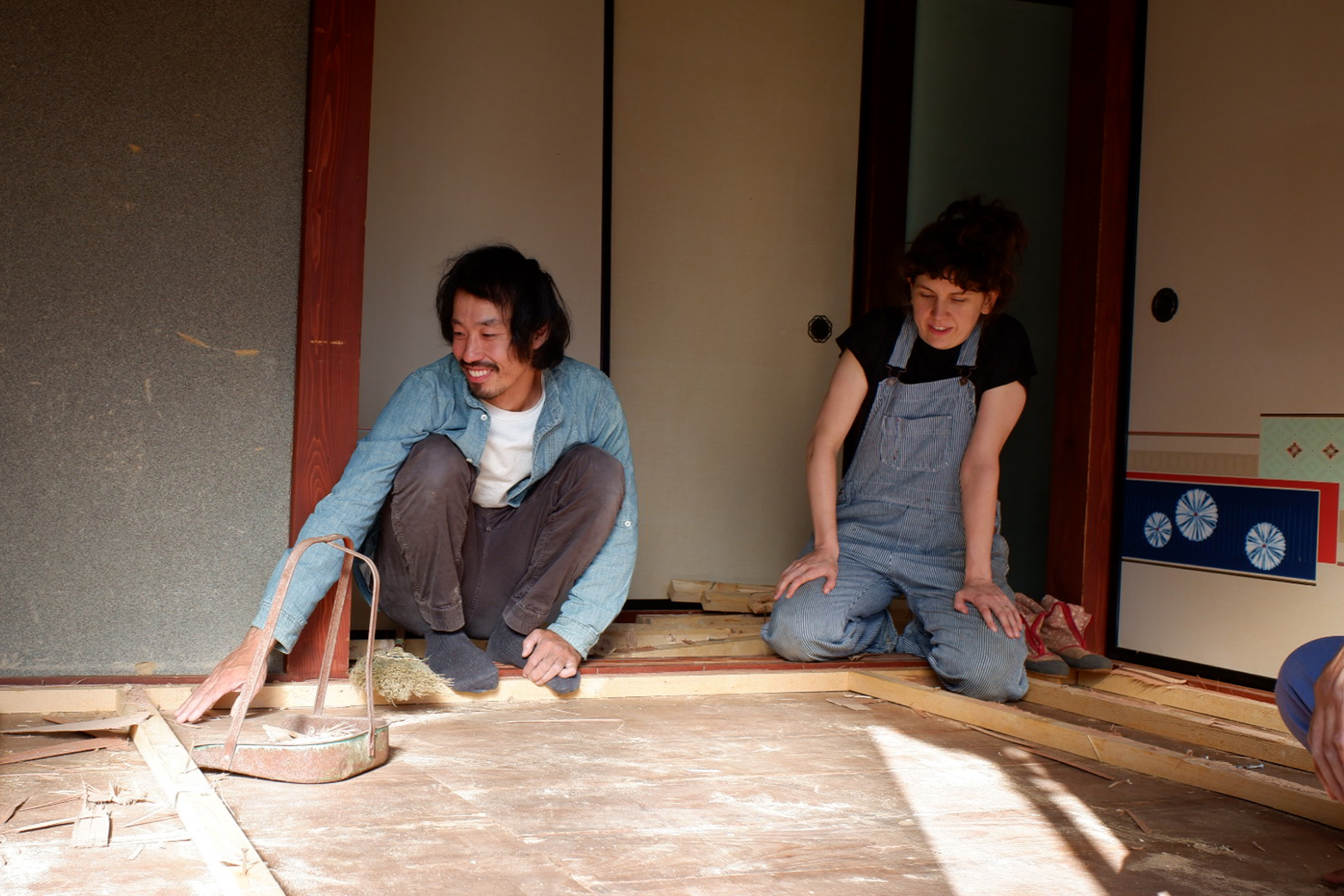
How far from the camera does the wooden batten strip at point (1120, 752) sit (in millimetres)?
1891

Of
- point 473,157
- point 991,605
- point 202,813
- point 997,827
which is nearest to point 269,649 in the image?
point 202,813

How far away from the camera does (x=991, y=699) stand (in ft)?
9.21

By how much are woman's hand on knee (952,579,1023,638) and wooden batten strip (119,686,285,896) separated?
1.84 meters

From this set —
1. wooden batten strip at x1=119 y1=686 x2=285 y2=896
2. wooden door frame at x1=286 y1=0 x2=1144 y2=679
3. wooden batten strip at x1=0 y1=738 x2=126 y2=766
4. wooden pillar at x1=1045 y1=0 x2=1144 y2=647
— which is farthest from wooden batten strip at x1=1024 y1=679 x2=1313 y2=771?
wooden batten strip at x1=0 y1=738 x2=126 y2=766

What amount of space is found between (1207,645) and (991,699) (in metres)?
0.73

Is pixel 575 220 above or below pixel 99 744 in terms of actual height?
above

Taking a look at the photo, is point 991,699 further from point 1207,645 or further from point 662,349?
point 662,349

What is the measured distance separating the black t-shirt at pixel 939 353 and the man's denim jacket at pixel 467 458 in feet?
2.39

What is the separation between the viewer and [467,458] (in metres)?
2.68

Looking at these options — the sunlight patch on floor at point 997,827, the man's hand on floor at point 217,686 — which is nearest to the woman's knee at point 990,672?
the sunlight patch on floor at point 997,827

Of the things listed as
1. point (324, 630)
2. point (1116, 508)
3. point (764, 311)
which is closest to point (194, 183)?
point (324, 630)

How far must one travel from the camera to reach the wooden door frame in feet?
8.18

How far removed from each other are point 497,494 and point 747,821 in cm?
128

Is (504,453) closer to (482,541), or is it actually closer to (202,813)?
(482,541)
